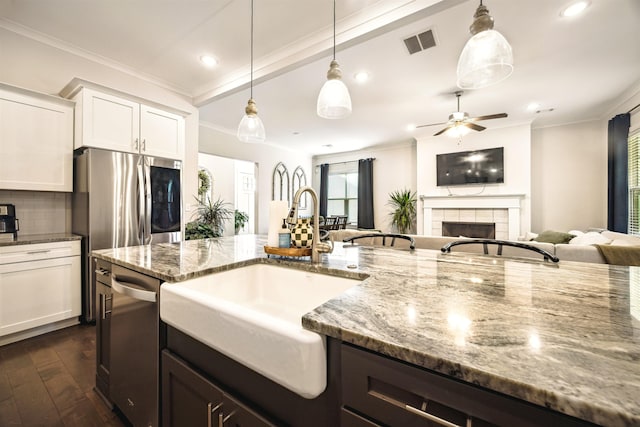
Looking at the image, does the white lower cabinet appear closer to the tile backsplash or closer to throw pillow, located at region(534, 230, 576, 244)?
the tile backsplash

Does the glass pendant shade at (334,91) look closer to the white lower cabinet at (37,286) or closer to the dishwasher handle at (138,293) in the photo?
the dishwasher handle at (138,293)

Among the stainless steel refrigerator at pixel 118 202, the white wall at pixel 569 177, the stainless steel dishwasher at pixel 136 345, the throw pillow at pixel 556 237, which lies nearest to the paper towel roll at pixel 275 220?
the stainless steel dishwasher at pixel 136 345

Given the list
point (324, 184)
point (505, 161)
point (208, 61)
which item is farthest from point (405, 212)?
point (208, 61)

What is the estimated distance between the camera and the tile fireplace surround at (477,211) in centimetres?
508

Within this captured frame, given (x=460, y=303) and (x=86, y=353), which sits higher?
(x=460, y=303)

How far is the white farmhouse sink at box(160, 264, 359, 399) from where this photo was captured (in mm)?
576

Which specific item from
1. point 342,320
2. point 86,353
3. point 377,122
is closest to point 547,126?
point 377,122

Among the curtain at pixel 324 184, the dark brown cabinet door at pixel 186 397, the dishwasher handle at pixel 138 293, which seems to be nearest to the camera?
the dark brown cabinet door at pixel 186 397

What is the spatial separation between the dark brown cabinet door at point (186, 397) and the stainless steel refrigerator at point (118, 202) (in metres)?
2.15

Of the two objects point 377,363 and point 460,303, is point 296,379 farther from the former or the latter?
point 460,303

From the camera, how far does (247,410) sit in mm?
723

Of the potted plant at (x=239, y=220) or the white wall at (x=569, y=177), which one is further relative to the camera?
the potted plant at (x=239, y=220)

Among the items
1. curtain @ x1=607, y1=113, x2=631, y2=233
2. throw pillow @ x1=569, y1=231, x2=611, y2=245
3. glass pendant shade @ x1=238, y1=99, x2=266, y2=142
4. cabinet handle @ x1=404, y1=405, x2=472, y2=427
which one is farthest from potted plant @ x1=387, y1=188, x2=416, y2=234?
cabinet handle @ x1=404, y1=405, x2=472, y2=427

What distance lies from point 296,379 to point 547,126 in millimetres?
6780
